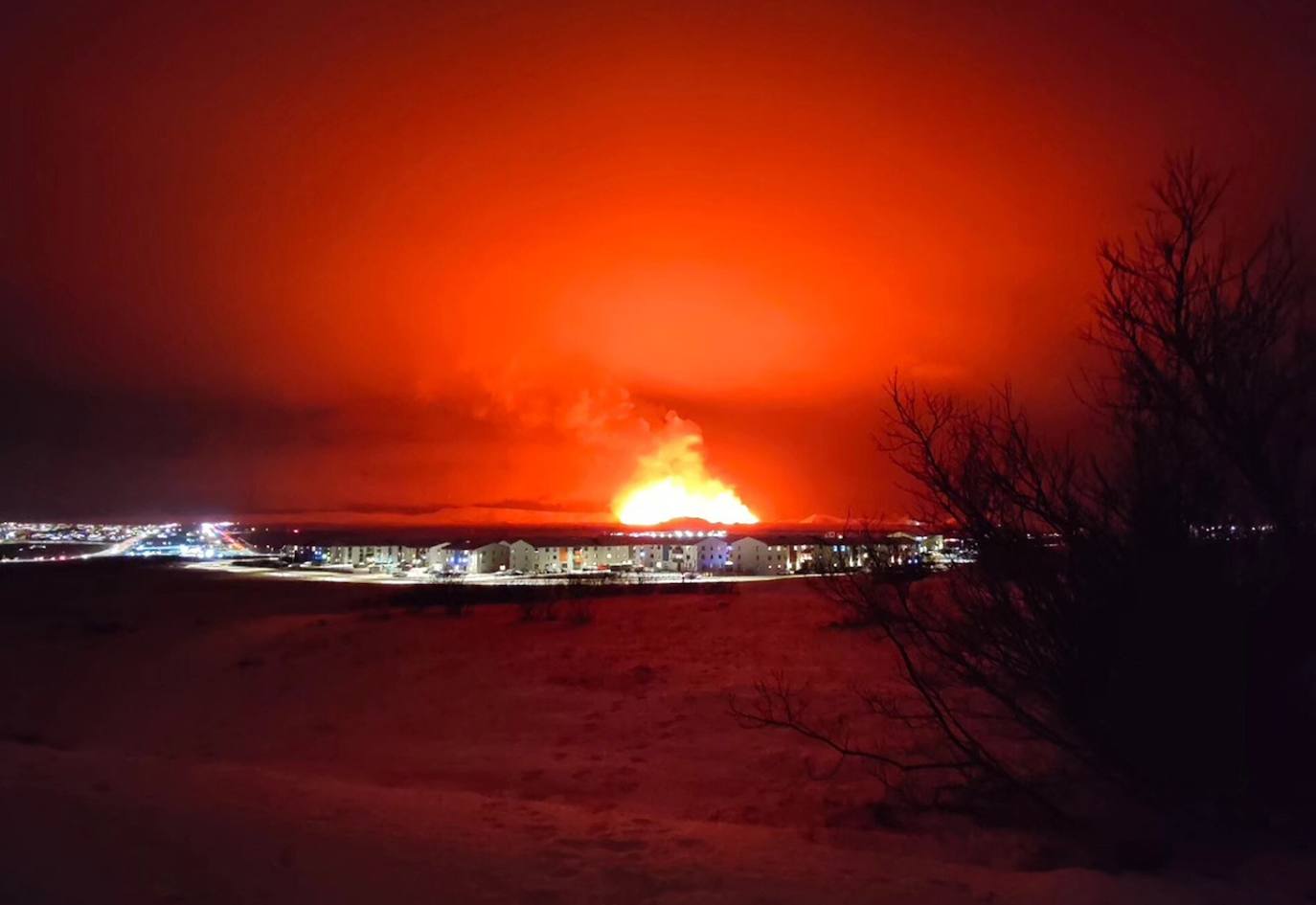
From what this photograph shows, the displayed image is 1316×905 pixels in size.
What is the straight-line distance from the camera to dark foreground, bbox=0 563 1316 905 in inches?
230

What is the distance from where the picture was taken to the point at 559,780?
9805 millimetres

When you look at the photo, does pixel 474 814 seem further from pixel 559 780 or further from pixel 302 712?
pixel 302 712

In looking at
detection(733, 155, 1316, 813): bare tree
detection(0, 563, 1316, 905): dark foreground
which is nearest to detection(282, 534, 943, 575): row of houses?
detection(0, 563, 1316, 905): dark foreground

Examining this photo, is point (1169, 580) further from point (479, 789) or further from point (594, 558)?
point (594, 558)

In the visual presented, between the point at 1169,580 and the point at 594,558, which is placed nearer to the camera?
the point at 1169,580

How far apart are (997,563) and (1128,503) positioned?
1.28m

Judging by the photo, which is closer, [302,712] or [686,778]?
[686,778]

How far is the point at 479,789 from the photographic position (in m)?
9.57

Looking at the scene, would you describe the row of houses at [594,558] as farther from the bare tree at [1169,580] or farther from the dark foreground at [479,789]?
the bare tree at [1169,580]

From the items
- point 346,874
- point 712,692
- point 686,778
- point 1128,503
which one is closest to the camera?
point 346,874

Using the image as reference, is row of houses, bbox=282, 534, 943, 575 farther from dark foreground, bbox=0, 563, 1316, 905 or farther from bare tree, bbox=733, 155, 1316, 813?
bare tree, bbox=733, 155, 1316, 813

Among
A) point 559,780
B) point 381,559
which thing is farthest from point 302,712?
point 381,559

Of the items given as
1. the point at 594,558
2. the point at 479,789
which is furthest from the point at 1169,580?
the point at 594,558

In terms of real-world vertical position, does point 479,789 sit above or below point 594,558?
below
